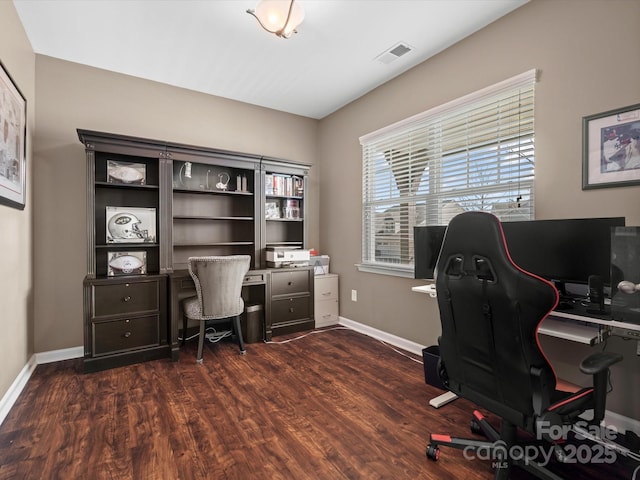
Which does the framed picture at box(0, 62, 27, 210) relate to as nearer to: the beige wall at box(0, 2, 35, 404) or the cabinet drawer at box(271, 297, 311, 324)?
the beige wall at box(0, 2, 35, 404)

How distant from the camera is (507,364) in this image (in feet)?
4.12

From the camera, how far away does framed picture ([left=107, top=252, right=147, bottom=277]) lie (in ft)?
9.95

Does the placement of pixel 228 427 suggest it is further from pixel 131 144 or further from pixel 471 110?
pixel 471 110

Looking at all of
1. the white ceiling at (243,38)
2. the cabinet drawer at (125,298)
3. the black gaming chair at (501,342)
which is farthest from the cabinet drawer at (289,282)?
the black gaming chair at (501,342)

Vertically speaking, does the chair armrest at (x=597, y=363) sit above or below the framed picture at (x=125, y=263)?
below

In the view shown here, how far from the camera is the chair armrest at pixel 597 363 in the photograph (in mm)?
1184

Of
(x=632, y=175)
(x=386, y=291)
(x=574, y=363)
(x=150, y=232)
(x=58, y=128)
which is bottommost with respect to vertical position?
(x=574, y=363)

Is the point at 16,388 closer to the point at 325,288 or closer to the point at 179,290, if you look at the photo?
the point at 179,290

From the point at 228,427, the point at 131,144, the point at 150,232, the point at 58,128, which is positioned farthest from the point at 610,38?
the point at 58,128

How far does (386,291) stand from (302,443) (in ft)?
6.32

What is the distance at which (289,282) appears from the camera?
3.67 m

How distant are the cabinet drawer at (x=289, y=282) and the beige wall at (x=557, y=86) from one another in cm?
103

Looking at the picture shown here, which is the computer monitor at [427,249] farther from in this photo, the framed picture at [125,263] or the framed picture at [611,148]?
the framed picture at [125,263]

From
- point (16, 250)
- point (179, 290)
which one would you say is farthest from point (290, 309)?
point (16, 250)
